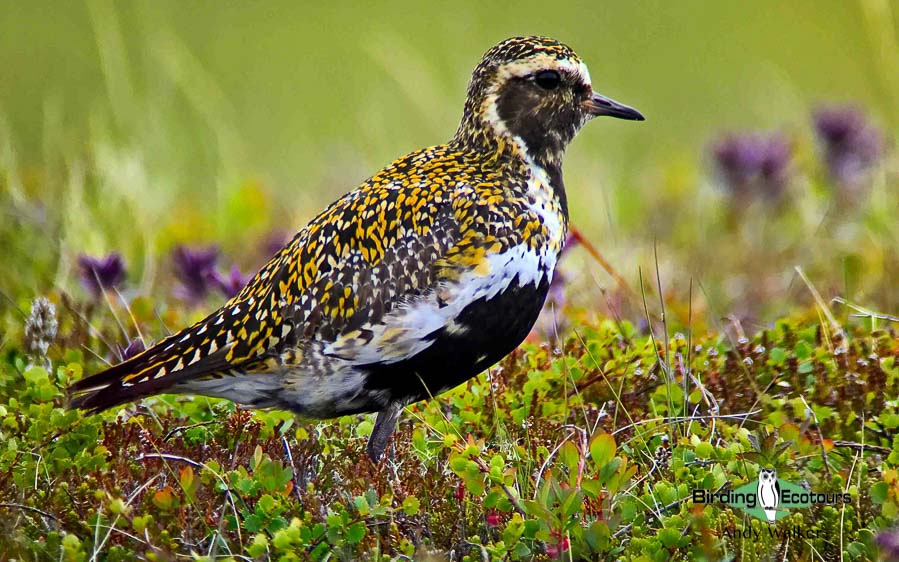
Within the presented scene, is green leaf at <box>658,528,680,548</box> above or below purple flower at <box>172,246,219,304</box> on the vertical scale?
below

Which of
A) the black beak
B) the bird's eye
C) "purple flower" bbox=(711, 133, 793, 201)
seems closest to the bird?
the bird's eye

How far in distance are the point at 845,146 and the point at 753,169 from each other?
59 cm

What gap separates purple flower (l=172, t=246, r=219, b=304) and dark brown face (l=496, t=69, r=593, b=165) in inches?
71.2

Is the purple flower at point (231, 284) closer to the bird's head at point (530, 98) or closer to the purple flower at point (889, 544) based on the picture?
the bird's head at point (530, 98)

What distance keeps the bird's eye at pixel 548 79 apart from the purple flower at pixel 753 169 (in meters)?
3.59

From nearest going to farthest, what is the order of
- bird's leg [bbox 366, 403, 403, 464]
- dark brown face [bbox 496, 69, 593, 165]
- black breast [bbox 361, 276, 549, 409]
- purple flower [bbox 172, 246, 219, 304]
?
black breast [bbox 361, 276, 549, 409] → bird's leg [bbox 366, 403, 403, 464] → dark brown face [bbox 496, 69, 593, 165] → purple flower [bbox 172, 246, 219, 304]

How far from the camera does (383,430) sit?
4.63 meters

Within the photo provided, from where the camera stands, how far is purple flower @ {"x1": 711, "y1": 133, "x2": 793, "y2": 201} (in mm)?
8367

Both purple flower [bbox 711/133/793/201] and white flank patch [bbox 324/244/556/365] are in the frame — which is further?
purple flower [bbox 711/133/793/201]

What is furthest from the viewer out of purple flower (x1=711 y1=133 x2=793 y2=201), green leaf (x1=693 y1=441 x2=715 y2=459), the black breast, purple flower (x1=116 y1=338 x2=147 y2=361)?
purple flower (x1=711 y1=133 x2=793 y2=201)

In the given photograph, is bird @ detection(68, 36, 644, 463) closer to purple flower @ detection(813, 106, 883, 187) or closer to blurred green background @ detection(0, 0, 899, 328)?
blurred green background @ detection(0, 0, 899, 328)

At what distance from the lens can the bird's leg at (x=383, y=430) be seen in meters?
4.59

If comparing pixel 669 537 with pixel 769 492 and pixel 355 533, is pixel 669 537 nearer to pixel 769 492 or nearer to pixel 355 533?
pixel 769 492

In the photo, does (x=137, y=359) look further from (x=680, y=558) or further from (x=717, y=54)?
(x=717, y=54)
